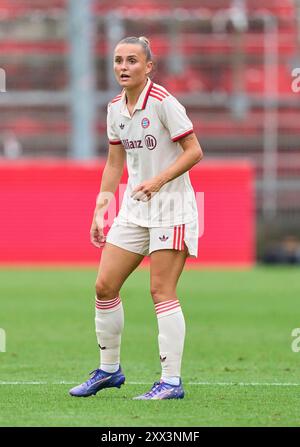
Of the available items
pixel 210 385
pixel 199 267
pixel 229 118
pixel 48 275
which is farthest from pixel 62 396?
pixel 229 118

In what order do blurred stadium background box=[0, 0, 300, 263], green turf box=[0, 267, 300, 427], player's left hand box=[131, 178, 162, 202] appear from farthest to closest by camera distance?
blurred stadium background box=[0, 0, 300, 263], player's left hand box=[131, 178, 162, 202], green turf box=[0, 267, 300, 427]

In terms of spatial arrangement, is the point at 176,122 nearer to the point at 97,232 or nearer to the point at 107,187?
the point at 107,187

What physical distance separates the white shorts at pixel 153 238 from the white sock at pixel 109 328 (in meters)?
0.33

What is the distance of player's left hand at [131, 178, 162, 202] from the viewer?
6797mm

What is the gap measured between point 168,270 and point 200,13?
736 inches

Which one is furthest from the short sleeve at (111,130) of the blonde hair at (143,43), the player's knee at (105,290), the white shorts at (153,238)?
the player's knee at (105,290)

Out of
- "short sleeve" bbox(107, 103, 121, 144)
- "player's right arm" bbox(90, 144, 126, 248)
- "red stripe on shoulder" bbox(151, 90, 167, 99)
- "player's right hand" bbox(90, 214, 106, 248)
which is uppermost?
"red stripe on shoulder" bbox(151, 90, 167, 99)

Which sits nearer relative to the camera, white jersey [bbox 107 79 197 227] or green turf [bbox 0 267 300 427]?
green turf [bbox 0 267 300 427]

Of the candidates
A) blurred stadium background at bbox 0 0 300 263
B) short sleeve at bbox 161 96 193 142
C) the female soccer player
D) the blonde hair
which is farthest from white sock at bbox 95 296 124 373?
blurred stadium background at bbox 0 0 300 263

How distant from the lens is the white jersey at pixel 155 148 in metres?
6.96

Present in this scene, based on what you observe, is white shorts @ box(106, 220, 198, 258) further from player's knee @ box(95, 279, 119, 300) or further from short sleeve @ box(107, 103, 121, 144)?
short sleeve @ box(107, 103, 121, 144)

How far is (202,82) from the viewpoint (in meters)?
24.9

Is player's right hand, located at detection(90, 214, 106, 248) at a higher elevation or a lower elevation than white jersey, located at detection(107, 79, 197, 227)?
lower

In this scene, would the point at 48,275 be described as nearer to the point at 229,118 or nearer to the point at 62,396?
the point at 229,118
